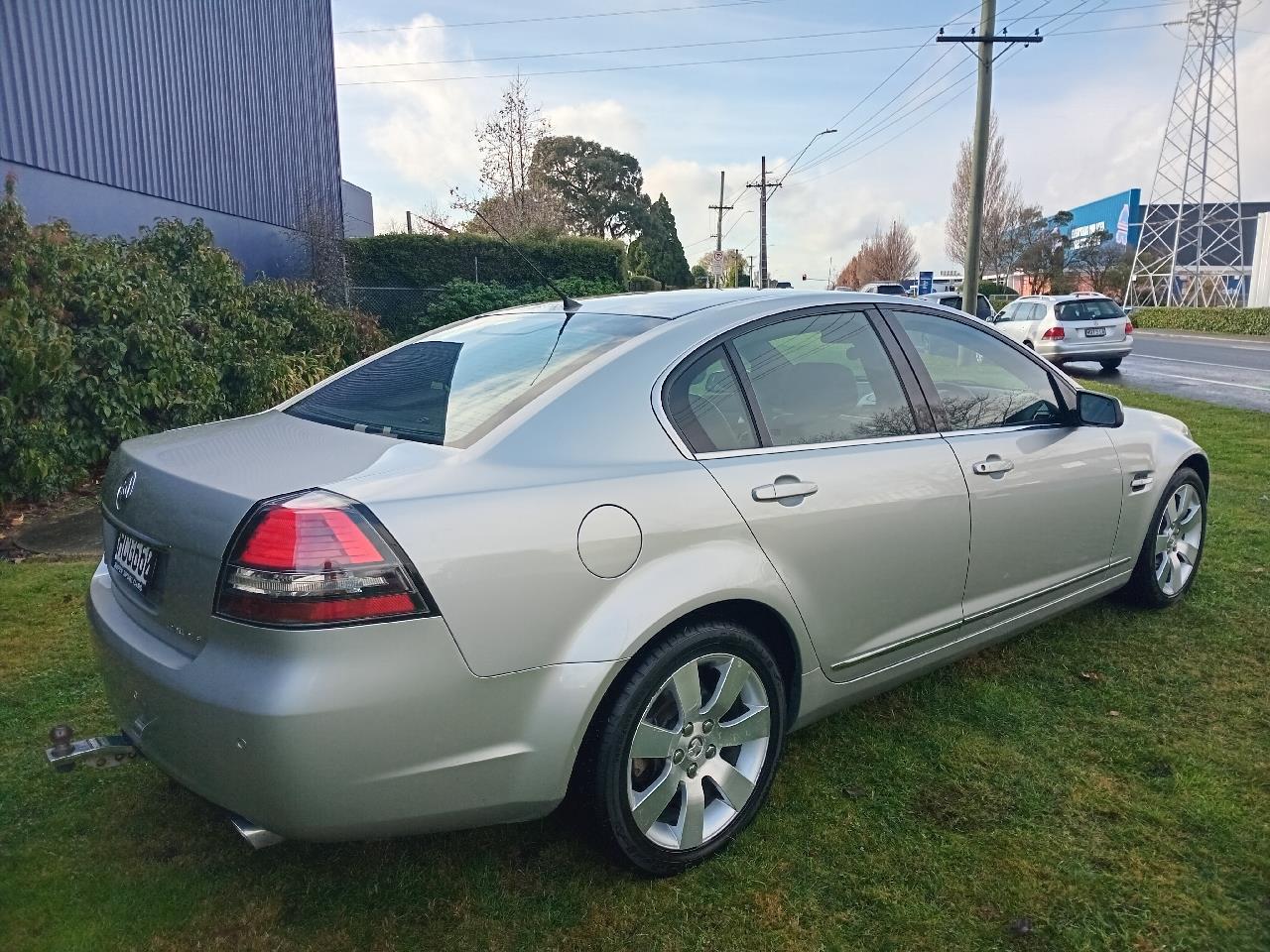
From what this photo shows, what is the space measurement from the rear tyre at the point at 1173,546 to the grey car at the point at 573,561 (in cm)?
100

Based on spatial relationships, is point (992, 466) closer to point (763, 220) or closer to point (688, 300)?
point (688, 300)

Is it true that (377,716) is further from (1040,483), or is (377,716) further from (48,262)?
(48,262)

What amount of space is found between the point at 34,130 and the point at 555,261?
38.9 ft

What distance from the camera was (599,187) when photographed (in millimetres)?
60969

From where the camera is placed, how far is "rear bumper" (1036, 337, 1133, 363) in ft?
54.7

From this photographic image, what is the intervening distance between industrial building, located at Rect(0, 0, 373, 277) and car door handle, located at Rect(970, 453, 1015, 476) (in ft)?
29.0

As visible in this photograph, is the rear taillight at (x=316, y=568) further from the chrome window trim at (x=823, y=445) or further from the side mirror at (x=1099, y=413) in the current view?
the side mirror at (x=1099, y=413)

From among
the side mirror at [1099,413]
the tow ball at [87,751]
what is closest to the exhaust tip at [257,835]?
the tow ball at [87,751]

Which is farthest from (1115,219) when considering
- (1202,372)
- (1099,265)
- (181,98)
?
(181,98)

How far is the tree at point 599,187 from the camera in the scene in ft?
195

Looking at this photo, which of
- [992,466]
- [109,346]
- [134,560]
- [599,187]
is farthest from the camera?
[599,187]

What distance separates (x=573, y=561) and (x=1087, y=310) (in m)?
17.6

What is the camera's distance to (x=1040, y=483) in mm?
3346

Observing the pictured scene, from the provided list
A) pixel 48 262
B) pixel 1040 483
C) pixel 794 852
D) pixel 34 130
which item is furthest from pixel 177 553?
pixel 34 130
